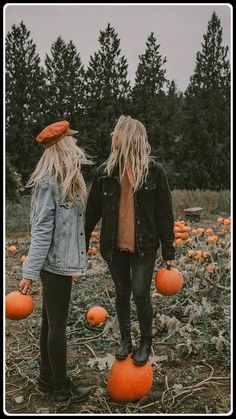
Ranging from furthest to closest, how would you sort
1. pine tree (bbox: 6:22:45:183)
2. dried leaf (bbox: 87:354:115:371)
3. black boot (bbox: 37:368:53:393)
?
pine tree (bbox: 6:22:45:183)
dried leaf (bbox: 87:354:115:371)
black boot (bbox: 37:368:53:393)

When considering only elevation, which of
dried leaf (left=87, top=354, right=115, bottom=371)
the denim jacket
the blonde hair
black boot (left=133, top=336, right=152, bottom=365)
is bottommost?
dried leaf (left=87, top=354, right=115, bottom=371)

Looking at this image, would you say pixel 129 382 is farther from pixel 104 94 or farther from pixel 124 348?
pixel 104 94

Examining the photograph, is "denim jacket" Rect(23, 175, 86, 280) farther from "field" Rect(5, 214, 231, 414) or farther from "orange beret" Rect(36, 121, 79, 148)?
"field" Rect(5, 214, 231, 414)

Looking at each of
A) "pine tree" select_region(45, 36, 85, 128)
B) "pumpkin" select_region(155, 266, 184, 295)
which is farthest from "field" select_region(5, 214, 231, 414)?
"pine tree" select_region(45, 36, 85, 128)

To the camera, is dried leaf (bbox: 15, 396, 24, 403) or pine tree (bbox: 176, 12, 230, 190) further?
pine tree (bbox: 176, 12, 230, 190)

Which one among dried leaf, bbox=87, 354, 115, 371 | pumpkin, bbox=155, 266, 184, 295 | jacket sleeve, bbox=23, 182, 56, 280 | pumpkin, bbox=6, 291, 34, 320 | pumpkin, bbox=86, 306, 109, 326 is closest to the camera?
jacket sleeve, bbox=23, 182, 56, 280

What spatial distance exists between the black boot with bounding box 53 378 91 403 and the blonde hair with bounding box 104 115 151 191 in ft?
4.31

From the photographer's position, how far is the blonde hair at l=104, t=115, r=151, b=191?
3215 mm

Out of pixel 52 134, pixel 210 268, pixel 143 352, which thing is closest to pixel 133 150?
pixel 52 134

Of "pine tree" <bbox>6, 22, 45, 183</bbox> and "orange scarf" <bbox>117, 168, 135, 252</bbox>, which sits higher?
"pine tree" <bbox>6, 22, 45, 183</bbox>

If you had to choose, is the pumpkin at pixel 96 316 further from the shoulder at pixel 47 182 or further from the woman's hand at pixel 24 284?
the shoulder at pixel 47 182

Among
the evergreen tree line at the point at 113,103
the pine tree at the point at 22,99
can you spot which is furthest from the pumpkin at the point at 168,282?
the pine tree at the point at 22,99

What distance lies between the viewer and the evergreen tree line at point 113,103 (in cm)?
1812

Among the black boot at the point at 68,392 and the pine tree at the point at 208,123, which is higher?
the pine tree at the point at 208,123
